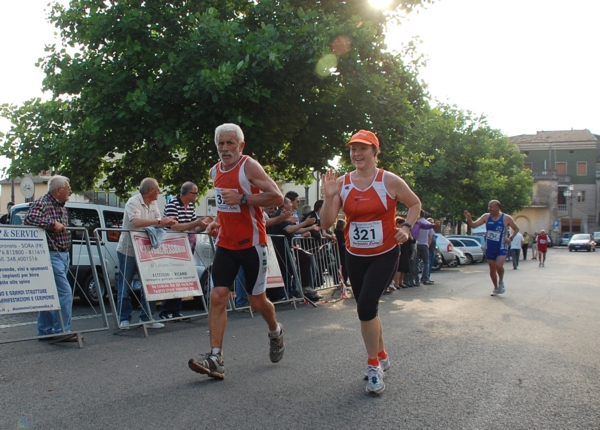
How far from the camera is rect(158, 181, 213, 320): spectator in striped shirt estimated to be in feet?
27.9

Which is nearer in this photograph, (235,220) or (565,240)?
(235,220)

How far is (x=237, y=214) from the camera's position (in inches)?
209

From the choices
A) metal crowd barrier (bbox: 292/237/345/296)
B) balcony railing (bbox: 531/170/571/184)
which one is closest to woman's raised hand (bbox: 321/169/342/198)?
metal crowd barrier (bbox: 292/237/345/296)

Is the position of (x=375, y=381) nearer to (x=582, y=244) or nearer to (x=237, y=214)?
(x=237, y=214)

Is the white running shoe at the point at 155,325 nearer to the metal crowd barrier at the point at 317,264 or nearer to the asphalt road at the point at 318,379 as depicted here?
the asphalt road at the point at 318,379

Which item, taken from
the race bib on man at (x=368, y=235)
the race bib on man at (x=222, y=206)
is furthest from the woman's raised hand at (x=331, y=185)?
the race bib on man at (x=222, y=206)

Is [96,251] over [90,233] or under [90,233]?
over

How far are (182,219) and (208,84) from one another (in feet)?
14.1

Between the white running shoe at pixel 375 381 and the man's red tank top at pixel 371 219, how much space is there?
0.89m

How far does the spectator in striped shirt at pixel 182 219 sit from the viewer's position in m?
8.52

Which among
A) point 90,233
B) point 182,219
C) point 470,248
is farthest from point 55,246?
point 470,248

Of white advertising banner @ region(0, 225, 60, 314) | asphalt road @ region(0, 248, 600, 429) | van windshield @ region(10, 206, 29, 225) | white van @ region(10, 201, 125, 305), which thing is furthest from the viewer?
van windshield @ region(10, 206, 29, 225)

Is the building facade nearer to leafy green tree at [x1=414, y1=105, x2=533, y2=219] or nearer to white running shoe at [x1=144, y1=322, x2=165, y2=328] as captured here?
leafy green tree at [x1=414, y1=105, x2=533, y2=219]

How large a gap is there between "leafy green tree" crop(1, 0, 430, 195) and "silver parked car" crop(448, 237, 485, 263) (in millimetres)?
16965
